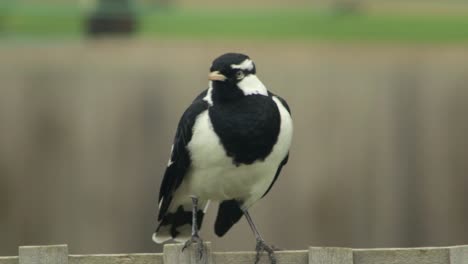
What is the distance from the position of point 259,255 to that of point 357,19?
4312mm

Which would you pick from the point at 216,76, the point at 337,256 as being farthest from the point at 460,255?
the point at 216,76

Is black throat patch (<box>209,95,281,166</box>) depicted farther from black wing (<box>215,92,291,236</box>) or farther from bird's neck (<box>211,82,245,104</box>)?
black wing (<box>215,92,291,236</box>)

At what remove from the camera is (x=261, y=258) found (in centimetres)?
476

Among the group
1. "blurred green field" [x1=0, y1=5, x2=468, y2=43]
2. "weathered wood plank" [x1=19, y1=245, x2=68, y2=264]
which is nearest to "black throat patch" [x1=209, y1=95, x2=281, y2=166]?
"weathered wood plank" [x1=19, y1=245, x2=68, y2=264]

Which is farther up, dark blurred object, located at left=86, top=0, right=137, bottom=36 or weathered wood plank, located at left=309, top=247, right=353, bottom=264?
dark blurred object, located at left=86, top=0, right=137, bottom=36

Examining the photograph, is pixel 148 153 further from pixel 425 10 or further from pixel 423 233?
pixel 425 10

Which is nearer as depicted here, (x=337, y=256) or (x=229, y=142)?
(x=337, y=256)

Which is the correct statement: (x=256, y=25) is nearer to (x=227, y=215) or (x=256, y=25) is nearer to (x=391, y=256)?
(x=227, y=215)

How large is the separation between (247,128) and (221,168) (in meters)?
0.20

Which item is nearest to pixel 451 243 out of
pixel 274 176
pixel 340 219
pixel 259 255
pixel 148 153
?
pixel 340 219

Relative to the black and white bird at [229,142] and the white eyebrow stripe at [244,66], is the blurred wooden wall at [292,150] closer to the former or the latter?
the black and white bird at [229,142]

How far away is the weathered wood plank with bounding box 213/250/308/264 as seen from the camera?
15.4 feet

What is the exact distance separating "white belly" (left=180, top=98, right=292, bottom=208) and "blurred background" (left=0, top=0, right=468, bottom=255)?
1.89 meters

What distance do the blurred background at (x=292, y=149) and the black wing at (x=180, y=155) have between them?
185 centimetres
